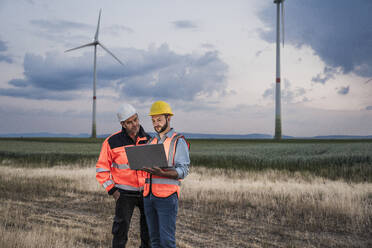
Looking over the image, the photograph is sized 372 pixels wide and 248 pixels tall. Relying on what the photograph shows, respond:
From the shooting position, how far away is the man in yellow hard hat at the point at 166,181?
13.3 ft

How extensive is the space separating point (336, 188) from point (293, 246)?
818 centimetres

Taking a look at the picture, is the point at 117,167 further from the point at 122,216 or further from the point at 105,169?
the point at 122,216

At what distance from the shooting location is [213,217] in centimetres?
896

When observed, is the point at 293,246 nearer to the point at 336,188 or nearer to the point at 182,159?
the point at 182,159

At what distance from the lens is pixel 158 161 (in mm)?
3822

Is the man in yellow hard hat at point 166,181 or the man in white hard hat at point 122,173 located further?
the man in white hard hat at point 122,173

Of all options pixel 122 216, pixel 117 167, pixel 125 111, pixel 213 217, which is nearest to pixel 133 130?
pixel 125 111

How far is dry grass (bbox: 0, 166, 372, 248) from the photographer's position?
684 centimetres

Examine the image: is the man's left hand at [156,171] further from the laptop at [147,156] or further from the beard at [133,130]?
the beard at [133,130]

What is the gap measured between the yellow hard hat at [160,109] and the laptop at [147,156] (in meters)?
0.53

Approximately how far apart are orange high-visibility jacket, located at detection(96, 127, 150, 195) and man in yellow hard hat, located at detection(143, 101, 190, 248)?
0.72 m

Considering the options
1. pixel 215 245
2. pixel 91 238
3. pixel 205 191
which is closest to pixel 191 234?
pixel 215 245

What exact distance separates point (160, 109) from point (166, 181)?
0.90 metres

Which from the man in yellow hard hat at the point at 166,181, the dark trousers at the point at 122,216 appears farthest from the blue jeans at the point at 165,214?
the dark trousers at the point at 122,216
